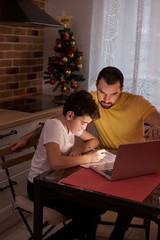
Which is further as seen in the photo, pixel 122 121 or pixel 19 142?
pixel 122 121

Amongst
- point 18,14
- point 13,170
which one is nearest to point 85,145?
point 13,170

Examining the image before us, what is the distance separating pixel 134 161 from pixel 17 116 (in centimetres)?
129

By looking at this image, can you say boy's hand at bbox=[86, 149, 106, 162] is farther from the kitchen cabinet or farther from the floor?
the floor

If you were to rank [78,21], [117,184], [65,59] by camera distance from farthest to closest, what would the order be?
[78,21], [65,59], [117,184]

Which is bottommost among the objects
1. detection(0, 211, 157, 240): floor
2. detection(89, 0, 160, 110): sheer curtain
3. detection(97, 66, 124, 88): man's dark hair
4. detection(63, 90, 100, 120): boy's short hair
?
detection(0, 211, 157, 240): floor

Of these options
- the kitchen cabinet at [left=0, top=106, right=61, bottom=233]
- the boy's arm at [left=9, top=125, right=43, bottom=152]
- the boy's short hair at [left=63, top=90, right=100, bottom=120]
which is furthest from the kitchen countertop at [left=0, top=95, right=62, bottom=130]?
the boy's short hair at [left=63, top=90, right=100, bottom=120]

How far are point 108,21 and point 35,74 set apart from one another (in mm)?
919

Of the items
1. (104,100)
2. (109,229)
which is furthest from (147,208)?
(109,229)

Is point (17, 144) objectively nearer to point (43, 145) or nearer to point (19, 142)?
point (19, 142)

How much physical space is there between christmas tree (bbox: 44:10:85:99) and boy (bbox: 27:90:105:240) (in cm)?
143

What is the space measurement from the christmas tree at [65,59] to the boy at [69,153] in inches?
56.4

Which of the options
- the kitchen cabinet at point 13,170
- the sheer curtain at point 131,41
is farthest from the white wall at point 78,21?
the kitchen cabinet at point 13,170

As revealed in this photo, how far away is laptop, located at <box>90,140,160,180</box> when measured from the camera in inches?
58.6

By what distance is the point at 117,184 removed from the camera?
4.93 feet
